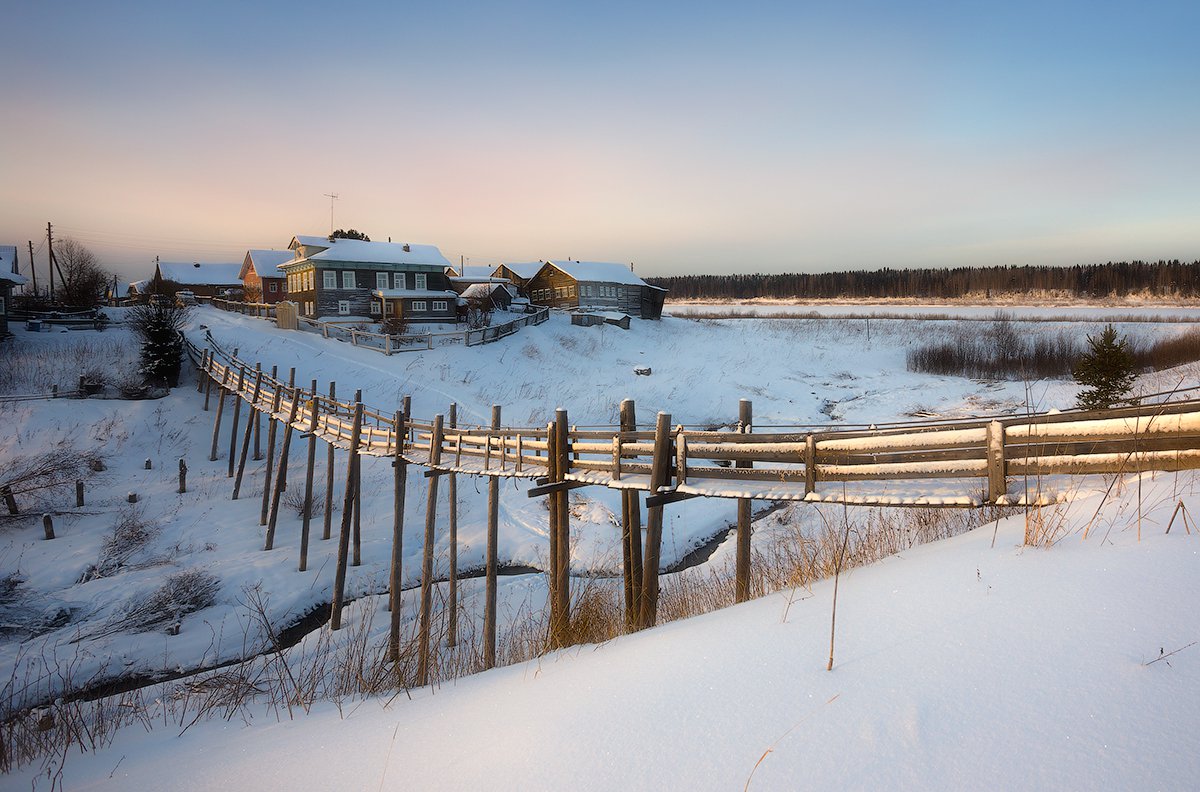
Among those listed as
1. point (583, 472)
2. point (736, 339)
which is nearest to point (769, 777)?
point (583, 472)

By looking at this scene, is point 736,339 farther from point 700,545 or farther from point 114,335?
point 114,335

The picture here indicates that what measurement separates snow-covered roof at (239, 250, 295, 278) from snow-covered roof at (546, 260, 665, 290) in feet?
81.3

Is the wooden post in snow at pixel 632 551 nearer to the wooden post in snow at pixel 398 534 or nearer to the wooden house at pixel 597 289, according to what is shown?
the wooden post in snow at pixel 398 534

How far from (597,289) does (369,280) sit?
71.0 ft

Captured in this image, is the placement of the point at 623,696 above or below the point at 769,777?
below

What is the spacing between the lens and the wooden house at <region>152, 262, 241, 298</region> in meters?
66.6

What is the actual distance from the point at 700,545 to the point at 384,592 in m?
8.74

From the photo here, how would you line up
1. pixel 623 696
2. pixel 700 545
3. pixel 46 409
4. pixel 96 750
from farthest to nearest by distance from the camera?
pixel 46 409
pixel 700 545
pixel 96 750
pixel 623 696

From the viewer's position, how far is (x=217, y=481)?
21.8 m

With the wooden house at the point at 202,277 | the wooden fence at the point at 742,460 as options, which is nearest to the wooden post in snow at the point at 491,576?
the wooden fence at the point at 742,460

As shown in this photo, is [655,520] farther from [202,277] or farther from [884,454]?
[202,277]

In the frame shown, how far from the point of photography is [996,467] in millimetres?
5938

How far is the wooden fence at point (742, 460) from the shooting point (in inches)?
212

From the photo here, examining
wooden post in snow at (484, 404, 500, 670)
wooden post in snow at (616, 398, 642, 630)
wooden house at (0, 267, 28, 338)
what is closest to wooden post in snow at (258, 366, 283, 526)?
wooden post in snow at (484, 404, 500, 670)
